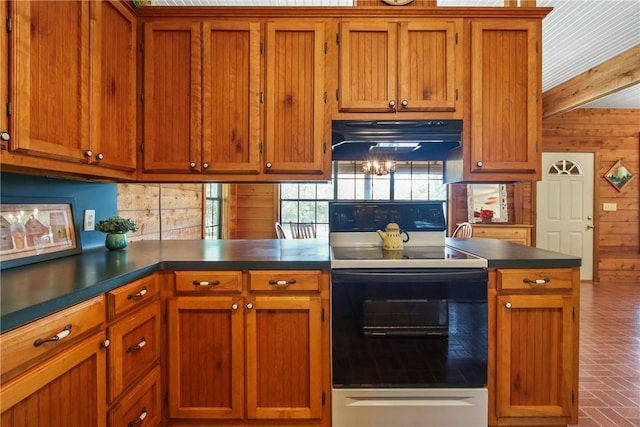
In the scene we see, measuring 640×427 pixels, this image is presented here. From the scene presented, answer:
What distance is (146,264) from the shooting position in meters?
1.61

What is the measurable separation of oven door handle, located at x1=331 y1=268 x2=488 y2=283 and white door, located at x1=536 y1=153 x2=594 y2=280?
15.7ft

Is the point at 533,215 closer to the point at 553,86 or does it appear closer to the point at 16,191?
the point at 553,86

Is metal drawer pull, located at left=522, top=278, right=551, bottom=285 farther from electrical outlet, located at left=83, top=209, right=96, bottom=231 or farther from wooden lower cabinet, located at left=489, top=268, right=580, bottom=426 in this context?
electrical outlet, located at left=83, top=209, right=96, bottom=231

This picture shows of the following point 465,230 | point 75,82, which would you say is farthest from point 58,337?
point 465,230

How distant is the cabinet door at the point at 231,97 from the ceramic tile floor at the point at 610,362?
2376 millimetres

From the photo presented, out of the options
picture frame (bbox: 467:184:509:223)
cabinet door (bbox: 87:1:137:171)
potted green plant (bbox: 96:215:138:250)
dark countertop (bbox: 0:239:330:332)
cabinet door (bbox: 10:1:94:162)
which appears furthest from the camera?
picture frame (bbox: 467:184:509:223)

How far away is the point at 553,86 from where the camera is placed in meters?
4.80

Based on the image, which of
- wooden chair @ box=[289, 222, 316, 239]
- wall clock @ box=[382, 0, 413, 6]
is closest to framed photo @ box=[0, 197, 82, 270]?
wall clock @ box=[382, 0, 413, 6]

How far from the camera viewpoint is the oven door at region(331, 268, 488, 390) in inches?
66.8

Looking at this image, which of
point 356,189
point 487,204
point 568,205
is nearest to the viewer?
point 568,205

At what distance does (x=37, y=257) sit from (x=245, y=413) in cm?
120

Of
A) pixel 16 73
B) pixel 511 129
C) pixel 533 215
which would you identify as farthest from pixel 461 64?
pixel 533 215

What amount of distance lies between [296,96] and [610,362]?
298cm

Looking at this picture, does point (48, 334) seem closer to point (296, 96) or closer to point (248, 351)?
point (248, 351)
